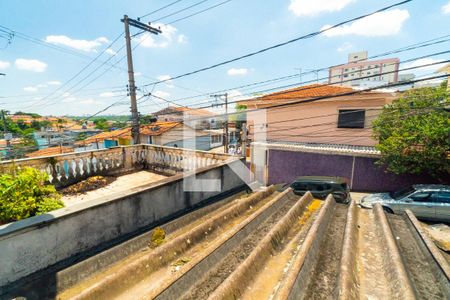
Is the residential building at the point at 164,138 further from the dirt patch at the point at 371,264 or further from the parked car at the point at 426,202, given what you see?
the dirt patch at the point at 371,264

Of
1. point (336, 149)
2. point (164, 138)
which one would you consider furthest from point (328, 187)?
point (164, 138)

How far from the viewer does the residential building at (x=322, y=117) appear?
15852 millimetres

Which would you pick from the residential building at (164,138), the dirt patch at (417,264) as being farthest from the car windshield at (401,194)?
the residential building at (164,138)

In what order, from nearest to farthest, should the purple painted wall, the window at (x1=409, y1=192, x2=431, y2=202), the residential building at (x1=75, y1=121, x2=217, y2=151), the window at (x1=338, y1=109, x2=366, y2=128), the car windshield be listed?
the window at (x1=409, y1=192, x2=431, y2=202) → the car windshield → the purple painted wall → the window at (x1=338, y1=109, x2=366, y2=128) → the residential building at (x1=75, y1=121, x2=217, y2=151)

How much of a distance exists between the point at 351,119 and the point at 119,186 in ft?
56.2

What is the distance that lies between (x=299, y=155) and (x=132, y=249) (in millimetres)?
15514

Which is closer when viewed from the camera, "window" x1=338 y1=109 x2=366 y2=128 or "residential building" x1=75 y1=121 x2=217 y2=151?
"window" x1=338 y1=109 x2=366 y2=128

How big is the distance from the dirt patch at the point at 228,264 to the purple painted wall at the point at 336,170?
14.0 metres

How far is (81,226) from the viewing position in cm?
272

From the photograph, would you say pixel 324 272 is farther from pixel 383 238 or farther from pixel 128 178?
pixel 128 178

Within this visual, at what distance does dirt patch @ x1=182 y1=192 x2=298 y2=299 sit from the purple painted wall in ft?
45.8

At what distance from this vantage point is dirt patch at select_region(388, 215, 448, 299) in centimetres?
190

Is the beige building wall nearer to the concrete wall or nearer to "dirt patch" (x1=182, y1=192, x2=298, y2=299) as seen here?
"dirt patch" (x1=182, y1=192, x2=298, y2=299)

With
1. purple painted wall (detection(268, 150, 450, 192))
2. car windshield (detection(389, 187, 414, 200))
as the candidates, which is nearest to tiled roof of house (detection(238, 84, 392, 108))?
purple painted wall (detection(268, 150, 450, 192))
